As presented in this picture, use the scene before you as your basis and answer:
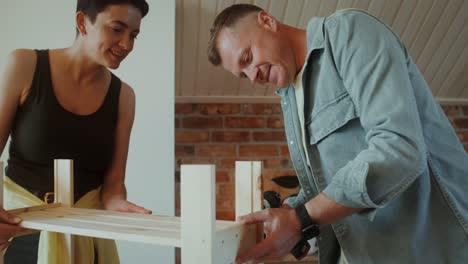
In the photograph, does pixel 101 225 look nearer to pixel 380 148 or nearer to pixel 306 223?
pixel 306 223

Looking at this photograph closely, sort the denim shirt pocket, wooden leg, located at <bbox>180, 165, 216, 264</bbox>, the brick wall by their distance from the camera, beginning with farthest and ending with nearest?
the brick wall, the denim shirt pocket, wooden leg, located at <bbox>180, 165, 216, 264</bbox>

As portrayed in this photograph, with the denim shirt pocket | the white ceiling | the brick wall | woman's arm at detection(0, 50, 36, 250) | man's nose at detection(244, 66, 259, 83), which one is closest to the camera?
the denim shirt pocket

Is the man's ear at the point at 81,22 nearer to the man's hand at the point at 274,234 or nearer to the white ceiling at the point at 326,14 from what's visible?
the white ceiling at the point at 326,14

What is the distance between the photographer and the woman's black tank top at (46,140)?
→ 1.12 m

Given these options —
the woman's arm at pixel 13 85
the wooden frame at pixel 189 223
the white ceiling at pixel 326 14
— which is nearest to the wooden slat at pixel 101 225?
the wooden frame at pixel 189 223

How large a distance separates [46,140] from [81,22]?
374 millimetres

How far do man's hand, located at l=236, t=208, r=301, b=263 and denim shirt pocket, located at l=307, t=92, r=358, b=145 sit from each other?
219 millimetres

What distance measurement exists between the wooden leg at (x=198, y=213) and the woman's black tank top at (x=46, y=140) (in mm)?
697

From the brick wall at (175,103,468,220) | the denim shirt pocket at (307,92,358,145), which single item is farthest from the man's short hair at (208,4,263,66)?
the brick wall at (175,103,468,220)

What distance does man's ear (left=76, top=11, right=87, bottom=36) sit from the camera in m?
1.23

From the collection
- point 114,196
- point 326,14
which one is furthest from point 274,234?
point 326,14

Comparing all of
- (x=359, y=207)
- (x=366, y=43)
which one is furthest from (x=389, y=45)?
(x=359, y=207)

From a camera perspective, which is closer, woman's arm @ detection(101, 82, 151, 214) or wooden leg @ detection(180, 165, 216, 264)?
wooden leg @ detection(180, 165, 216, 264)

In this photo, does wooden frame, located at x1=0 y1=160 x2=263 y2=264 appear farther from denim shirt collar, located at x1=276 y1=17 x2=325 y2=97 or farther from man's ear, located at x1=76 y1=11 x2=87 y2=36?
man's ear, located at x1=76 y1=11 x2=87 y2=36
